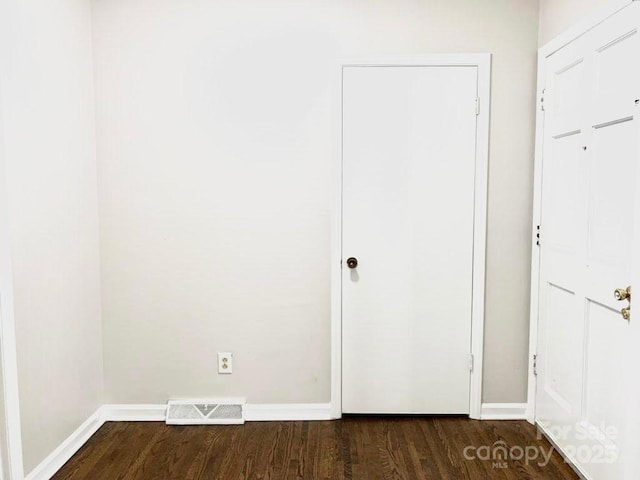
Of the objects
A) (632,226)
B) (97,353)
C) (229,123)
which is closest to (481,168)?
(632,226)

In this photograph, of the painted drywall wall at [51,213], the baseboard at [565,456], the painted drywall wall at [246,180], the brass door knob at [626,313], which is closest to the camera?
the brass door knob at [626,313]

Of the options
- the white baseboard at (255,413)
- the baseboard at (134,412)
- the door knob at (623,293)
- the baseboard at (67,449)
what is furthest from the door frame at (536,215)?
the baseboard at (67,449)

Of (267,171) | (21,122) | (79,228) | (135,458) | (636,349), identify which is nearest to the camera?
(636,349)

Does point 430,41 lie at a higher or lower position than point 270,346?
higher

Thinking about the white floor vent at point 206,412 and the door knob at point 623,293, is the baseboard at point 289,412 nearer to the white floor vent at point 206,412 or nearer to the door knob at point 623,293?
the white floor vent at point 206,412

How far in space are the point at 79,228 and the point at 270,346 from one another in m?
1.22

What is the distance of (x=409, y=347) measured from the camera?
2.88m

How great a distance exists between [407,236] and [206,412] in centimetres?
152

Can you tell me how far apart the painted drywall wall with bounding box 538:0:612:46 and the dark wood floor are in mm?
2092

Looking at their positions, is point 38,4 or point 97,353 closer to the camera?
point 38,4

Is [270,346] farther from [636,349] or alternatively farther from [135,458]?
[636,349]

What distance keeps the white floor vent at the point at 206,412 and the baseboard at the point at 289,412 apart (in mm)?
68

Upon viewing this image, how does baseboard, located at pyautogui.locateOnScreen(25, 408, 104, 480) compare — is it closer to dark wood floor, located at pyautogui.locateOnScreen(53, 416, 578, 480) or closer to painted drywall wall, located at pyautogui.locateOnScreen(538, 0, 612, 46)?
dark wood floor, located at pyautogui.locateOnScreen(53, 416, 578, 480)

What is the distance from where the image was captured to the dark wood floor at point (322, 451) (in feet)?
7.69
